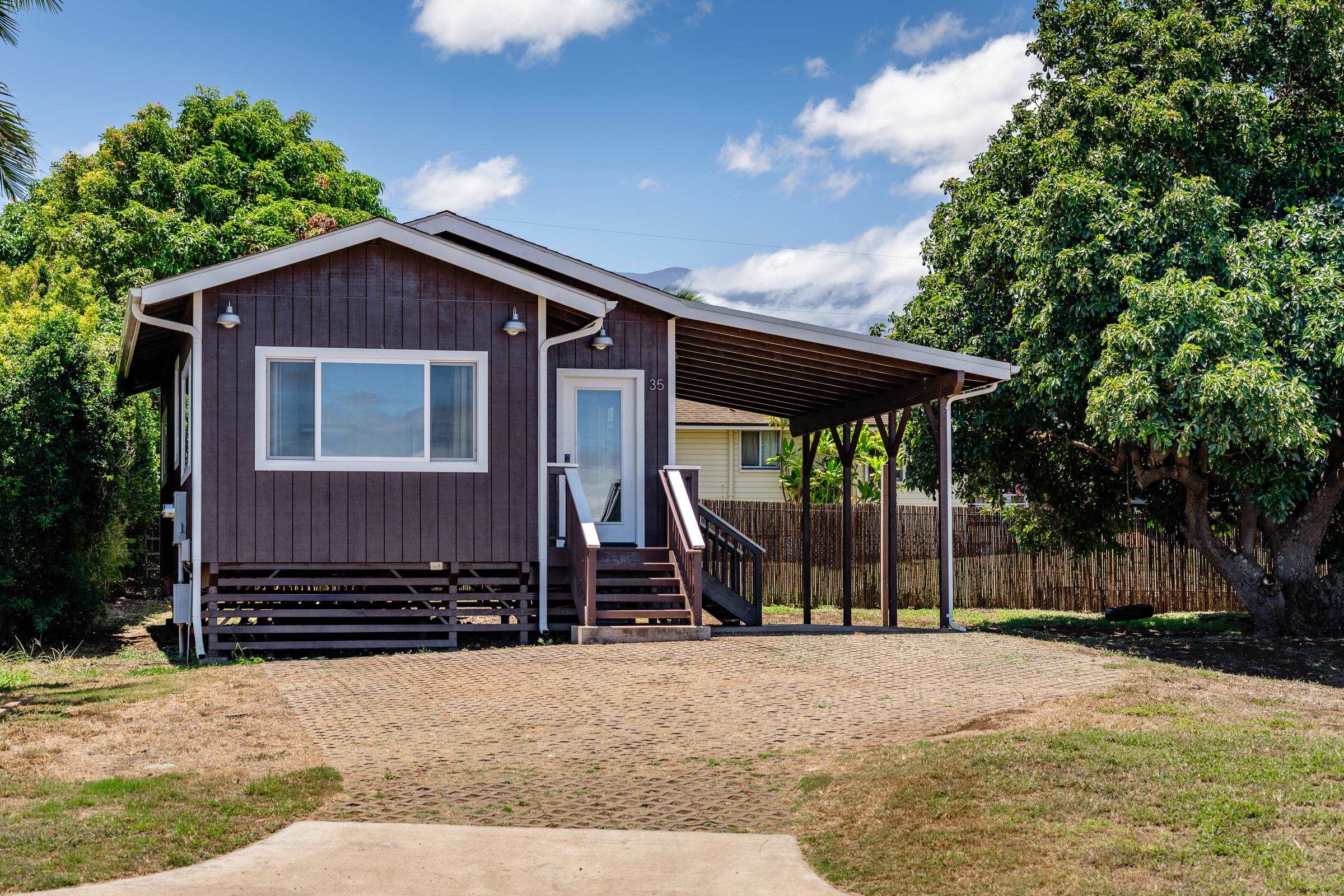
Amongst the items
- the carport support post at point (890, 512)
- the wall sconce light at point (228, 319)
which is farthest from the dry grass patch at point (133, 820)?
the carport support post at point (890, 512)

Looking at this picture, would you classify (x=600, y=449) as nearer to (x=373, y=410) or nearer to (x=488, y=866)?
(x=373, y=410)

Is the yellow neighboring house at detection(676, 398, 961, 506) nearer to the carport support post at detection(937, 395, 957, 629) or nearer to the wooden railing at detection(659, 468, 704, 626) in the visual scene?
the carport support post at detection(937, 395, 957, 629)

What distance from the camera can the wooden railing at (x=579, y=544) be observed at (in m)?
12.0

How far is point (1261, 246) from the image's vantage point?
14.0m

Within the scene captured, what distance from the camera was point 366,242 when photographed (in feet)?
40.9

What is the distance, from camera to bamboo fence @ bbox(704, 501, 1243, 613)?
2130cm

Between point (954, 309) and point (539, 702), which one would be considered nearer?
point (539, 702)

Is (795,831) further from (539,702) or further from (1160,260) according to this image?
(1160,260)

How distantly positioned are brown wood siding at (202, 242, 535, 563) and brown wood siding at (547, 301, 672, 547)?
1.30 m

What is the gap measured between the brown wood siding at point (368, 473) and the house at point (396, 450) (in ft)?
0.06

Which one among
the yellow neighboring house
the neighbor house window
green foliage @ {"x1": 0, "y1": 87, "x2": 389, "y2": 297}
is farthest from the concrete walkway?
the neighbor house window

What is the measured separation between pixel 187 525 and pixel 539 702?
5.63m

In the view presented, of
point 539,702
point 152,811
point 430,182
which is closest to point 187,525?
point 539,702

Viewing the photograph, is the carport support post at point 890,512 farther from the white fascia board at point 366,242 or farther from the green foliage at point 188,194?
the green foliage at point 188,194
